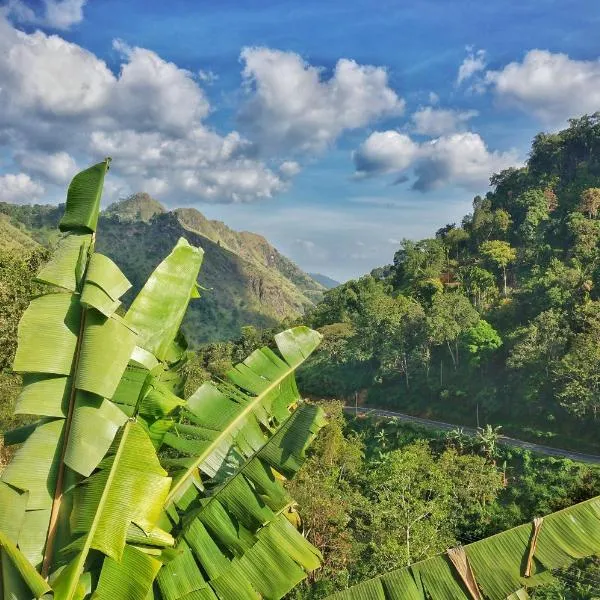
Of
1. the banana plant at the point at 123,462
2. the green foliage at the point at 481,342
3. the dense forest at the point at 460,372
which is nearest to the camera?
the banana plant at the point at 123,462

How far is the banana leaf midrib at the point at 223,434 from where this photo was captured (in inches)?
144

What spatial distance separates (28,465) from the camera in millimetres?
3068

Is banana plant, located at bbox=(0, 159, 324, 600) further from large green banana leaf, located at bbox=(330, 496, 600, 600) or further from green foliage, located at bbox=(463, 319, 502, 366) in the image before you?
green foliage, located at bbox=(463, 319, 502, 366)

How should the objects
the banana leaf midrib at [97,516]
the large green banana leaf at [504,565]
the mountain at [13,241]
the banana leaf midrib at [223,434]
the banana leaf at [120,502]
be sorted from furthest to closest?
1. the mountain at [13,241]
2. the banana leaf midrib at [223,434]
3. the large green banana leaf at [504,565]
4. the banana leaf at [120,502]
5. the banana leaf midrib at [97,516]

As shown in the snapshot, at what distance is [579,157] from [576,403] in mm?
37011

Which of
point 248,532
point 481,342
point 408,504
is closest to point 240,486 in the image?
point 248,532

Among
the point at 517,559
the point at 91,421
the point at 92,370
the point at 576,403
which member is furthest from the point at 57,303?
the point at 576,403

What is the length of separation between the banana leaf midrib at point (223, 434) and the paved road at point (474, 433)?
94.6 feet

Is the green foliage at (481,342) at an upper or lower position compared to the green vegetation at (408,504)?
upper

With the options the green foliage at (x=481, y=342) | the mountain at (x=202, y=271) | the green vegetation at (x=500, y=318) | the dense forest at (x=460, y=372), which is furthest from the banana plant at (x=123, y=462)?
the mountain at (x=202, y=271)

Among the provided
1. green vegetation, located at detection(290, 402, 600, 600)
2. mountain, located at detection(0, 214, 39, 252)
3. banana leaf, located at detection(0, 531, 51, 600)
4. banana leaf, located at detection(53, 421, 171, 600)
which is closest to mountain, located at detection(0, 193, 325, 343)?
mountain, located at detection(0, 214, 39, 252)

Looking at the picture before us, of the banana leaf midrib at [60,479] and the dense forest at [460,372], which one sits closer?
the banana leaf midrib at [60,479]

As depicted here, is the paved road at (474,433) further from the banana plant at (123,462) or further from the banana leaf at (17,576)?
the banana leaf at (17,576)

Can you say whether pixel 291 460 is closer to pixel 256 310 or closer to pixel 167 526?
pixel 167 526
